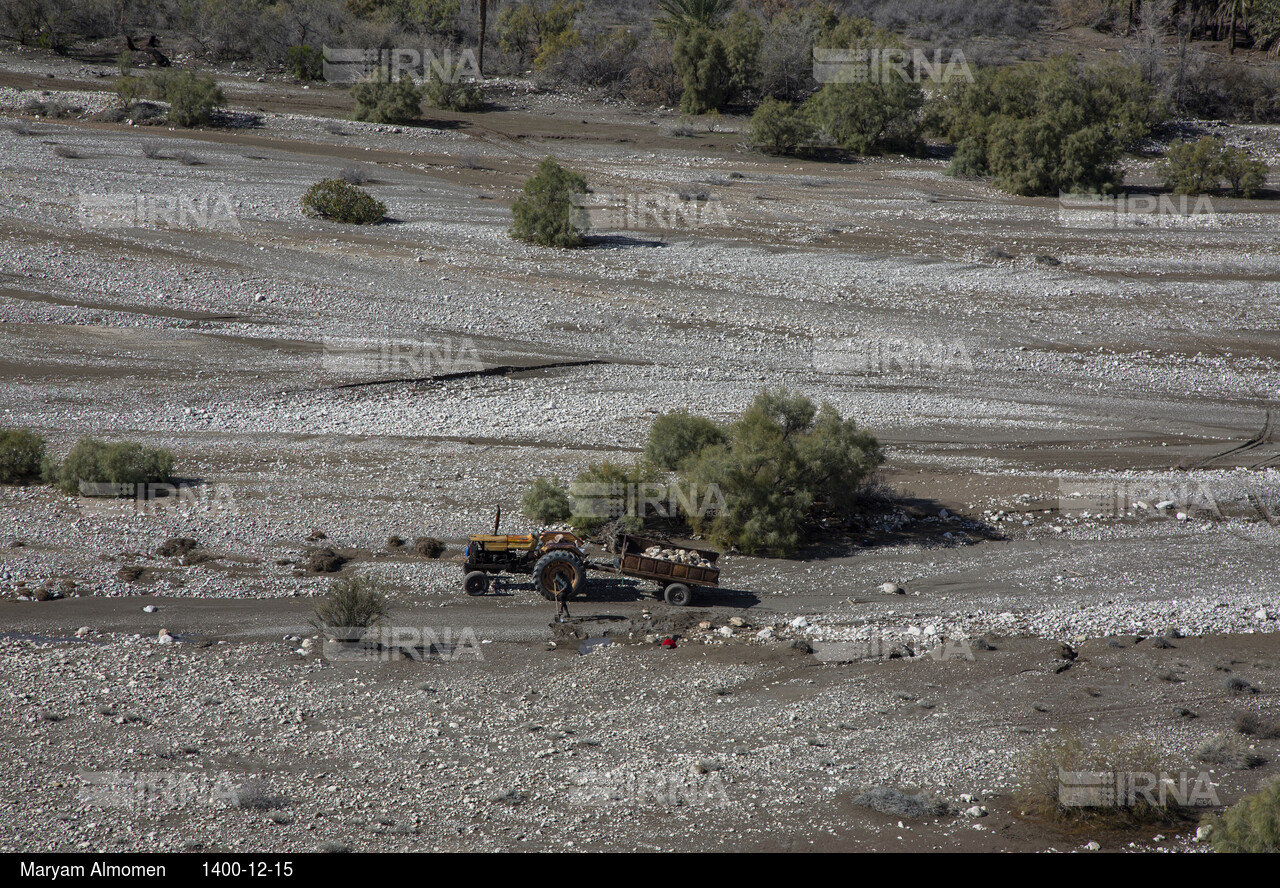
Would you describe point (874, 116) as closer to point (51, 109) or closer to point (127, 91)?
point (127, 91)

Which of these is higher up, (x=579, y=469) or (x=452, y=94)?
(x=452, y=94)

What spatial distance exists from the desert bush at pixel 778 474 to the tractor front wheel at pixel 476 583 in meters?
3.81

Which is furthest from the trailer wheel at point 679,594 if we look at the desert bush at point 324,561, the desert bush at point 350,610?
the desert bush at point 324,561

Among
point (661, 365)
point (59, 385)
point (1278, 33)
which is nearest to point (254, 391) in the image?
point (59, 385)

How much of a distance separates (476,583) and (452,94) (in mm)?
32510

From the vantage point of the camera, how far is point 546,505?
16125 mm

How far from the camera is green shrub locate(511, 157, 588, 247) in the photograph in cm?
2858

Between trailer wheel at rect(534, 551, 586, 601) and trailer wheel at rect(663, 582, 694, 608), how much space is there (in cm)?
126

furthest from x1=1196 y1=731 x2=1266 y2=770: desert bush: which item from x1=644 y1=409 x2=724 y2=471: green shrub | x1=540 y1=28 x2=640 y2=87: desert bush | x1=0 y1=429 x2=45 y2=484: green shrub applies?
x1=540 y1=28 x2=640 y2=87: desert bush

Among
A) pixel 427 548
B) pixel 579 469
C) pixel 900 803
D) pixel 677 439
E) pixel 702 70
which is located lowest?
pixel 900 803

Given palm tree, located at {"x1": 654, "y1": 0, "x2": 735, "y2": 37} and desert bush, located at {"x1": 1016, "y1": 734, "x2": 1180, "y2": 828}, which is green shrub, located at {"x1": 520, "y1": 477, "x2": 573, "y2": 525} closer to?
desert bush, located at {"x1": 1016, "y1": 734, "x2": 1180, "y2": 828}

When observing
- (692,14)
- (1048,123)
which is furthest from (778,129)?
(692,14)

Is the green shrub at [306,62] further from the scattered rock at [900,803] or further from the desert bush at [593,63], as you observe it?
the scattered rock at [900,803]

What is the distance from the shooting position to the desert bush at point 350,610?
12.7 metres
